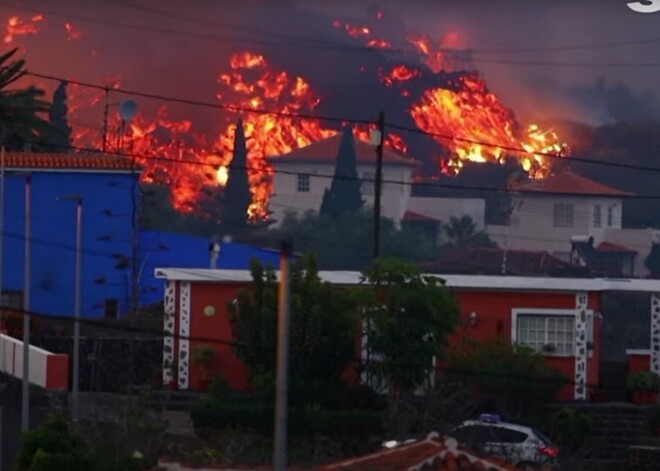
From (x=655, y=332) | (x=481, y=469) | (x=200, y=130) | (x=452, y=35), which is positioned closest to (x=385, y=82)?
(x=452, y=35)

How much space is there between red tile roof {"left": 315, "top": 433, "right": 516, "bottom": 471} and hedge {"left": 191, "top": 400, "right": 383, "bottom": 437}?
14.3 metres

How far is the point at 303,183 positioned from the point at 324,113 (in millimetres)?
14639

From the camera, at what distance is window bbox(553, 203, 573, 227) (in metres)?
99.8

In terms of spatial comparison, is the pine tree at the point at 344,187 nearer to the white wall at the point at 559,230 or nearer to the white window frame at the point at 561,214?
the white wall at the point at 559,230

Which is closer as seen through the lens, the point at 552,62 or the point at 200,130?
the point at 200,130

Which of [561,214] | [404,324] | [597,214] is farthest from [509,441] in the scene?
[561,214]

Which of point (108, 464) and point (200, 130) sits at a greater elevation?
point (200, 130)

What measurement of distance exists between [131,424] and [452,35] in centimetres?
8743

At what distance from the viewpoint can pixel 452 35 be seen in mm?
115625

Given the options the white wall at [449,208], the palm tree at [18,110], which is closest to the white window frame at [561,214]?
the white wall at [449,208]

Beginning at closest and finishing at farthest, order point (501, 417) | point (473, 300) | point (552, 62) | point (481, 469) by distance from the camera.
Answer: point (481, 469) < point (501, 417) < point (473, 300) < point (552, 62)

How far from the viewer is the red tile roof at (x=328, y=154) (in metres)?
99.4

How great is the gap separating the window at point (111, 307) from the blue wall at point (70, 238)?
0.68 feet

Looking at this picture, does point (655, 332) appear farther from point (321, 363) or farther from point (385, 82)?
point (385, 82)
